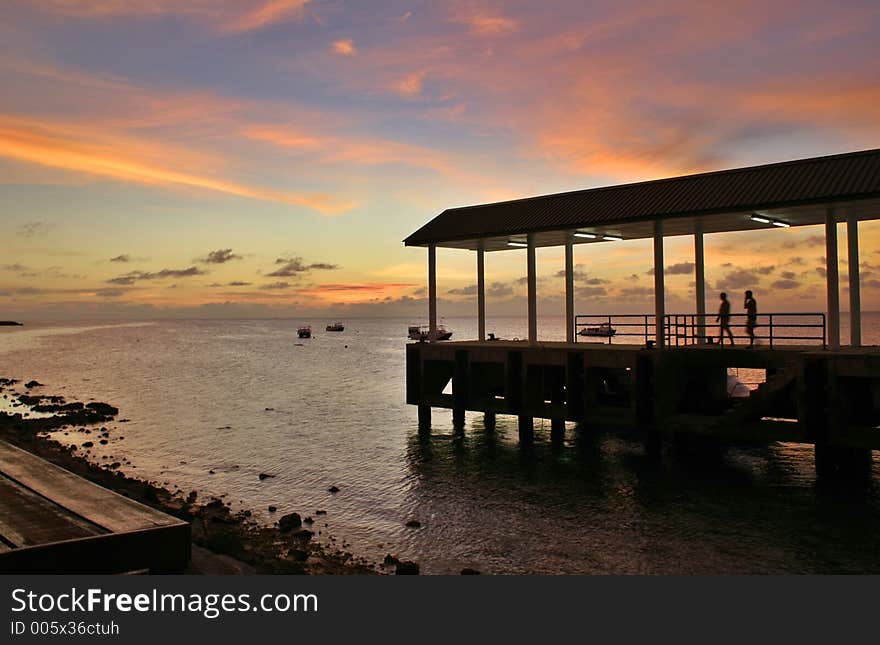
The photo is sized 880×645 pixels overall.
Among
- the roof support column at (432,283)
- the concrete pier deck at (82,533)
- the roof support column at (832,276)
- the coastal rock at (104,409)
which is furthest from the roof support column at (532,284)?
the coastal rock at (104,409)

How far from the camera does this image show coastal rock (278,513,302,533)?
17.5 metres

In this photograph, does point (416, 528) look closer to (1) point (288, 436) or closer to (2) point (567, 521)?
(2) point (567, 521)

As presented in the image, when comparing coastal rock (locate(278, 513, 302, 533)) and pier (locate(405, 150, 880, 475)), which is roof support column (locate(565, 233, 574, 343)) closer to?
pier (locate(405, 150, 880, 475))

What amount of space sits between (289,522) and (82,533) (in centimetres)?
919

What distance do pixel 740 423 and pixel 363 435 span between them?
19.1 metres

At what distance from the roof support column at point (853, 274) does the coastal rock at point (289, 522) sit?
19430mm

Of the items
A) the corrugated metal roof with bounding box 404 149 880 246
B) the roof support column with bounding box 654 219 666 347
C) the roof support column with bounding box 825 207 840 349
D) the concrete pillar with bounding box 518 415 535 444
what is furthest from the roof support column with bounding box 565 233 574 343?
the roof support column with bounding box 825 207 840 349

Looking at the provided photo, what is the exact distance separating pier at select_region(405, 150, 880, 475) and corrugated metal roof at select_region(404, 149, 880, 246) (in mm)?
60

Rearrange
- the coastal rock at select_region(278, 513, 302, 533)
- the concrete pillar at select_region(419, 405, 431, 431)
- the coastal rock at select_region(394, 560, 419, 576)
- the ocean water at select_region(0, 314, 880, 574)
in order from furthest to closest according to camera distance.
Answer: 1. the concrete pillar at select_region(419, 405, 431, 431)
2. the coastal rock at select_region(278, 513, 302, 533)
3. the ocean water at select_region(0, 314, 880, 574)
4. the coastal rock at select_region(394, 560, 419, 576)

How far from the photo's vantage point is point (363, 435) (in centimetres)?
3425

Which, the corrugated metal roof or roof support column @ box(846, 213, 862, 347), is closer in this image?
the corrugated metal roof

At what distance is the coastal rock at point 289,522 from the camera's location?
17469 mm

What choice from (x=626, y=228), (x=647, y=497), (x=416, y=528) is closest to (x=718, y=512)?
(x=647, y=497)

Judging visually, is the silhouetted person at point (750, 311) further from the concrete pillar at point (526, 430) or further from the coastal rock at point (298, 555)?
the coastal rock at point (298, 555)
